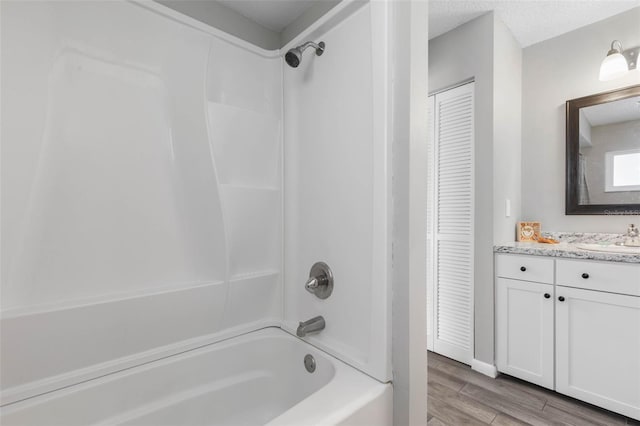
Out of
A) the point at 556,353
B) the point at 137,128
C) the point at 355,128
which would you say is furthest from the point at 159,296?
the point at 556,353

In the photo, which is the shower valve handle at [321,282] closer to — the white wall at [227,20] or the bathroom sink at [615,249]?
the white wall at [227,20]

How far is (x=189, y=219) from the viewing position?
141cm

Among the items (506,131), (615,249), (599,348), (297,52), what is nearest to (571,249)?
(615,249)

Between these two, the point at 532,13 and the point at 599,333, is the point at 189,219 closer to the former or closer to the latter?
the point at 599,333

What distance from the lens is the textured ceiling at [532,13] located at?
6.65ft

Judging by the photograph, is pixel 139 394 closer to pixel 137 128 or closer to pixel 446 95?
pixel 137 128

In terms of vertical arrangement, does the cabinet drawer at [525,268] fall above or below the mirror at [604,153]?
below

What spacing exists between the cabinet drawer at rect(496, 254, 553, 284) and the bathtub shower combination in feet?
4.83

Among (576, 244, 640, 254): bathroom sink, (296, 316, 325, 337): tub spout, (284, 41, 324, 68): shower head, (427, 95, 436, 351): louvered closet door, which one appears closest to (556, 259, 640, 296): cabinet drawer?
(576, 244, 640, 254): bathroom sink

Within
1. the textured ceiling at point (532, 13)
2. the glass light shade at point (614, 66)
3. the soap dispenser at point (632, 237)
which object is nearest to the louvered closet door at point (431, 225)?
the textured ceiling at point (532, 13)

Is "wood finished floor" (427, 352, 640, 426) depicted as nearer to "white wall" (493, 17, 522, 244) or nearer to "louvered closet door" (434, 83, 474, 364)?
"louvered closet door" (434, 83, 474, 364)

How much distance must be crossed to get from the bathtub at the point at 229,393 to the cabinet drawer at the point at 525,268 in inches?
59.4

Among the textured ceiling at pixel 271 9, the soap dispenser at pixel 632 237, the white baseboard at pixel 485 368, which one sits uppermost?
the textured ceiling at pixel 271 9

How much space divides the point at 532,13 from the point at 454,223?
160 cm
